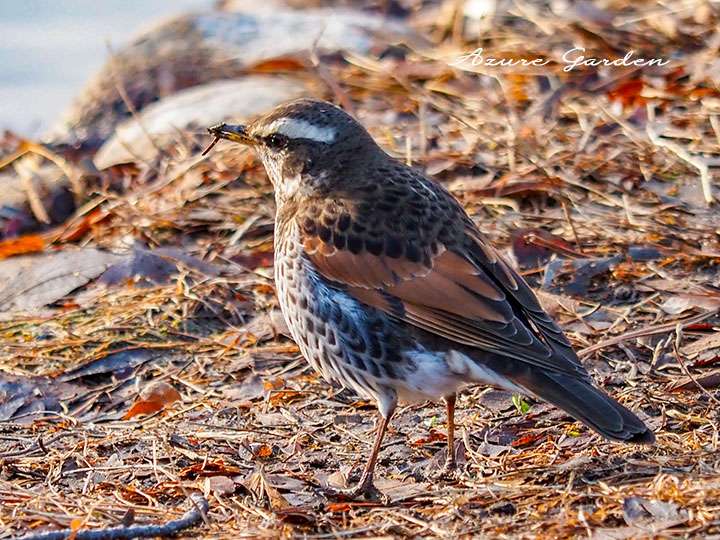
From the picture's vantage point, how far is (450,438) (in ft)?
17.6

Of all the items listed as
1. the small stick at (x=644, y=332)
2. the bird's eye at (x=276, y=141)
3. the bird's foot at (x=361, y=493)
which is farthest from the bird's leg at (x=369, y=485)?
the bird's eye at (x=276, y=141)

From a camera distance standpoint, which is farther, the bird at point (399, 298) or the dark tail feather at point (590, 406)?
the bird at point (399, 298)

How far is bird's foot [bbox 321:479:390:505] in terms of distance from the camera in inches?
194

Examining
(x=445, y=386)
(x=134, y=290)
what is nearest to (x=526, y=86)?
(x=134, y=290)

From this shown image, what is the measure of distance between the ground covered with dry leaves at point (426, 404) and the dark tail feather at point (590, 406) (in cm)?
19

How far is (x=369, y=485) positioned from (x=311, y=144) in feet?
5.77

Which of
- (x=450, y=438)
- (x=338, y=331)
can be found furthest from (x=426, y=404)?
(x=338, y=331)

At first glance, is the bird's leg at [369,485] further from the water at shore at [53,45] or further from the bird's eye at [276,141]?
the water at shore at [53,45]

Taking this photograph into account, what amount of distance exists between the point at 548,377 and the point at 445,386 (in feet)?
1.61

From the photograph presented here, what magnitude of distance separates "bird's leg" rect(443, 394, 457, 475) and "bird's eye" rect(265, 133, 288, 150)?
1528 mm

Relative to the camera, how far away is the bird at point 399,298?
5.04 metres

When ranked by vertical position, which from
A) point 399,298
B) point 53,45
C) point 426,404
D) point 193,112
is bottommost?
point 53,45

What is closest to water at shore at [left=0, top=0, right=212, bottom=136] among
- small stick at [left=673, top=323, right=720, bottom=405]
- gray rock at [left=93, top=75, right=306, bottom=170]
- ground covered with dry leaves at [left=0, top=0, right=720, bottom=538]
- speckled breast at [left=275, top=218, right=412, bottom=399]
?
gray rock at [left=93, top=75, right=306, bottom=170]

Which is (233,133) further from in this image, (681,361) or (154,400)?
(681,361)
